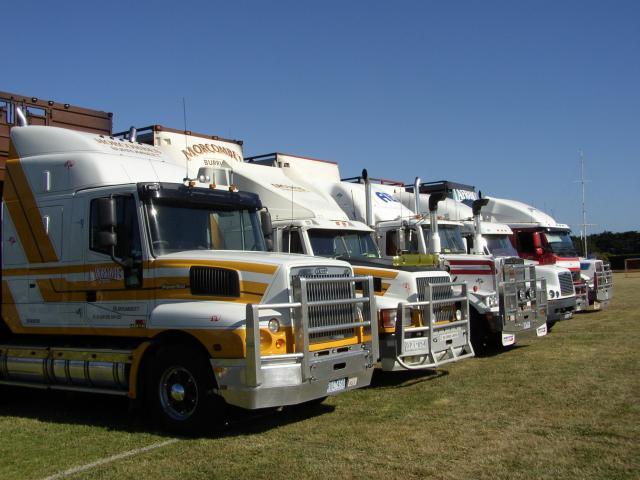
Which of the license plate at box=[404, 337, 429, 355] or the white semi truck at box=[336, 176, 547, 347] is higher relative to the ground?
the white semi truck at box=[336, 176, 547, 347]

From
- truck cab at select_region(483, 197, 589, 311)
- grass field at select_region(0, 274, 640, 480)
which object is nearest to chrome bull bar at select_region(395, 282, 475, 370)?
grass field at select_region(0, 274, 640, 480)

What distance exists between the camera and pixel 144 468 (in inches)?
248

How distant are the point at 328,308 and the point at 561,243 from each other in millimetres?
14870

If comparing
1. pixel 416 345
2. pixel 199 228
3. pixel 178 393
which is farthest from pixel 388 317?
pixel 178 393

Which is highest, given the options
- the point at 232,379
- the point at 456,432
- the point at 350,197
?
the point at 350,197

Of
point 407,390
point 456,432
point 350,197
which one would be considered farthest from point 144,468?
point 350,197

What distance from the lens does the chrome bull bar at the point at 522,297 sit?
1258cm

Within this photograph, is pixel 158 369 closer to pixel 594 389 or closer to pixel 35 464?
pixel 35 464

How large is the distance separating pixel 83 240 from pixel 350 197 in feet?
25.8

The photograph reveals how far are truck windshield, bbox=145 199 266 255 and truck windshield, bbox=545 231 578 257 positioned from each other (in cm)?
1345

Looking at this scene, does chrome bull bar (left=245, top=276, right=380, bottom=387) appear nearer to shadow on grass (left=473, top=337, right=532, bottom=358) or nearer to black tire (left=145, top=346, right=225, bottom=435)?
black tire (left=145, top=346, right=225, bottom=435)

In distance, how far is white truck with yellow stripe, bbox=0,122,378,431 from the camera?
723cm

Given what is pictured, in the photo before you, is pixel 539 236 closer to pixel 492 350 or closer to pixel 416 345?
pixel 492 350

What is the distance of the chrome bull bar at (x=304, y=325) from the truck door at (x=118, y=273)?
1.76 metres
